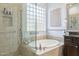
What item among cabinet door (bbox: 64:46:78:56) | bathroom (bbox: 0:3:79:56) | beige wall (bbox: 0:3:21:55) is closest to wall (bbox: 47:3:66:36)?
bathroom (bbox: 0:3:79:56)

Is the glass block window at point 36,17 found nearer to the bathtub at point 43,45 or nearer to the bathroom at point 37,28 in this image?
the bathroom at point 37,28

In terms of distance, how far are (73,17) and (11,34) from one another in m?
0.78

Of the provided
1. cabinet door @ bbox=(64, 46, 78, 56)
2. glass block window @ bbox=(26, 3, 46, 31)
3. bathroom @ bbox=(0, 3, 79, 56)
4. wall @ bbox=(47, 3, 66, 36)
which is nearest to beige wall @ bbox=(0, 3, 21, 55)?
bathroom @ bbox=(0, 3, 79, 56)

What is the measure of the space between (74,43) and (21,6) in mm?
780

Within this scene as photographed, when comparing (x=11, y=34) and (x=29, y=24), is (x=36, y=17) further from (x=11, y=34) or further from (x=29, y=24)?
(x=11, y=34)

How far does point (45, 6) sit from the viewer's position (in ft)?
5.01

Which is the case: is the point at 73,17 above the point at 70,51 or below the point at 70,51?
above

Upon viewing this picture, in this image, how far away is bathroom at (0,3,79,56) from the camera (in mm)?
1507

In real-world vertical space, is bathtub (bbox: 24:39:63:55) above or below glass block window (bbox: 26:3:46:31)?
below

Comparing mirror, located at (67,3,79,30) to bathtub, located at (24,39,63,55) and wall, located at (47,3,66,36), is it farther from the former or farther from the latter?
bathtub, located at (24,39,63,55)

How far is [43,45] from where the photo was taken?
156 cm

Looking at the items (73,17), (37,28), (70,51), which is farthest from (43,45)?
(73,17)

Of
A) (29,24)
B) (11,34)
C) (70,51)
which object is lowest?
(70,51)

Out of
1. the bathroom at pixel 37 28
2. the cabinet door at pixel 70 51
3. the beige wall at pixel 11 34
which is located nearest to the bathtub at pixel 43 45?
the bathroom at pixel 37 28
